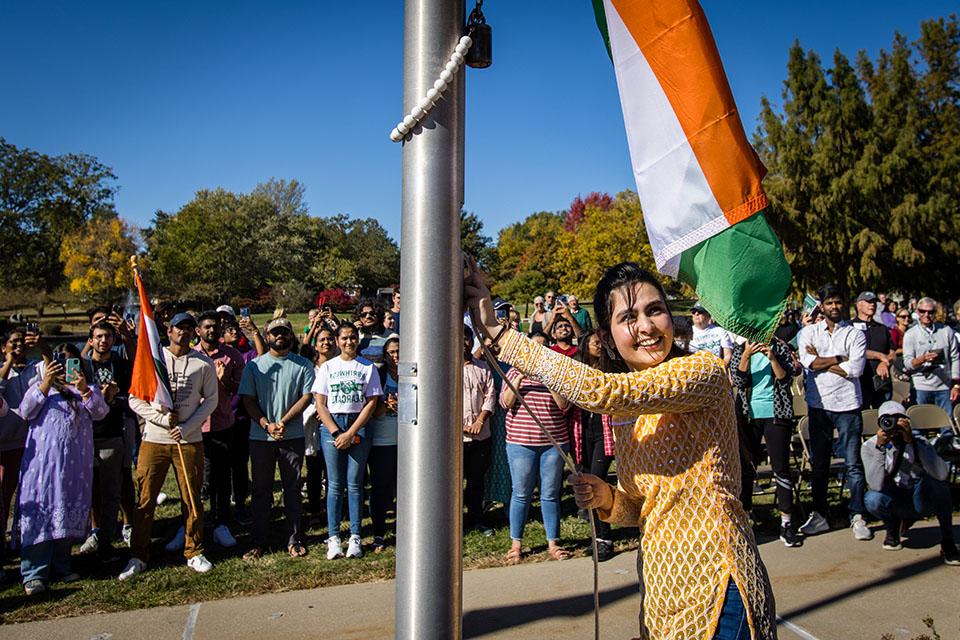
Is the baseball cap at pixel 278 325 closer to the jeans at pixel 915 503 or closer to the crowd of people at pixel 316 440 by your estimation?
the crowd of people at pixel 316 440

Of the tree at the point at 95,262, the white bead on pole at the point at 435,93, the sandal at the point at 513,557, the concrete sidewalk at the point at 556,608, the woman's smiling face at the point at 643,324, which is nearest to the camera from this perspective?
the white bead on pole at the point at 435,93

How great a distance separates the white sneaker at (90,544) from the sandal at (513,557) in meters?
3.57

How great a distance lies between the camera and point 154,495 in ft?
19.5

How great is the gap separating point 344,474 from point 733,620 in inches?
197

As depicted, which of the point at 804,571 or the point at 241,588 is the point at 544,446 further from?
the point at 241,588

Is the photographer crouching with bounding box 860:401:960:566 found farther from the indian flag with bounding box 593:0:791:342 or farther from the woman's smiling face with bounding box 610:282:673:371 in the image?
the woman's smiling face with bounding box 610:282:673:371

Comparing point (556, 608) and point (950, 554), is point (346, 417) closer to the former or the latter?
point (556, 608)

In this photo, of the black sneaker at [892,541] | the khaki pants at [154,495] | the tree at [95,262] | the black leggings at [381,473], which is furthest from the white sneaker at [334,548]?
the tree at [95,262]

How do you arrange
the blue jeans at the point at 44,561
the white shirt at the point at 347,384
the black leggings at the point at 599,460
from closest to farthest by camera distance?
the blue jeans at the point at 44,561 < the white shirt at the point at 347,384 < the black leggings at the point at 599,460

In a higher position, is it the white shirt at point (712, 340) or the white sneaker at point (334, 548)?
the white shirt at point (712, 340)

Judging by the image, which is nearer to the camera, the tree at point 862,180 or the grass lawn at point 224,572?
the grass lawn at point 224,572

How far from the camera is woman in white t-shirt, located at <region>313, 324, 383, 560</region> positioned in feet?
21.1

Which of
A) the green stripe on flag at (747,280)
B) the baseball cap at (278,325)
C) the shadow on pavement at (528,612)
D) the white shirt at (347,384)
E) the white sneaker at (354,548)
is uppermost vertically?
the baseball cap at (278,325)

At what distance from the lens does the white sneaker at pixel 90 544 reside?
6344 mm
